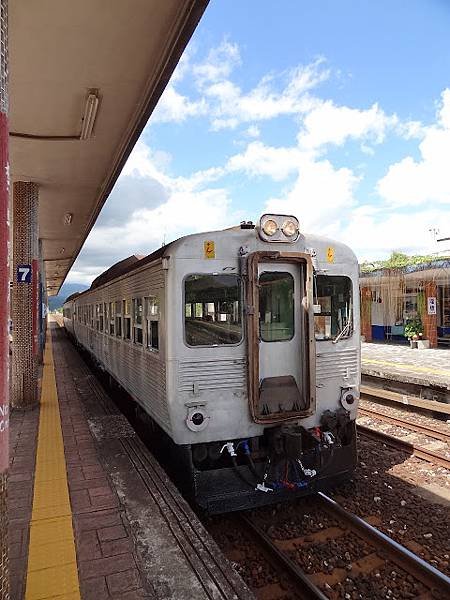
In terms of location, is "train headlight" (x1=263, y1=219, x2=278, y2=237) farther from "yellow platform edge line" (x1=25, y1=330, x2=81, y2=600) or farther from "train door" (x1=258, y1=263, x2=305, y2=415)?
"yellow platform edge line" (x1=25, y1=330, x2=81, y2=600)

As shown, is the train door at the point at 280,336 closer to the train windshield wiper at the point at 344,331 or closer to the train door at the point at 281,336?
the train door at the point at 281,336

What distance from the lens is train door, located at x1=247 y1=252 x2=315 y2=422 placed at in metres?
4.78

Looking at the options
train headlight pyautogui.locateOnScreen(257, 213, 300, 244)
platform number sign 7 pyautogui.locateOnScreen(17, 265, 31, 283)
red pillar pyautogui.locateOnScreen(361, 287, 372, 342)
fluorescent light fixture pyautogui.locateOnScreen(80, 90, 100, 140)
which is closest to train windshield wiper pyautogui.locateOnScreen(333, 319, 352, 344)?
train headlight pyautogui.locateOnScreen(257, 213, 300, 244)

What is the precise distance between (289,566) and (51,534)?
6.64ft

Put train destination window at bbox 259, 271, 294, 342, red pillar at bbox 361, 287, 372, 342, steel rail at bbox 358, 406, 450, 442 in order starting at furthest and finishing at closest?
red pillar at bbox 361, 287, 372, 342 < steel rail at bbox 358, 406, 450, 442 < train destination window at bbox 259, 271, 294, 342

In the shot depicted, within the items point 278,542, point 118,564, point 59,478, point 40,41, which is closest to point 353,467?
point 278,542

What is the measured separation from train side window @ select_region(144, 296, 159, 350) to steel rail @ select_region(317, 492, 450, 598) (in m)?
2.74

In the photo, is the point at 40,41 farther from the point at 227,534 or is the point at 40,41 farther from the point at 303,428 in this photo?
the point at 227,534

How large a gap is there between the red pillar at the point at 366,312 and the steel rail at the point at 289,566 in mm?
16863

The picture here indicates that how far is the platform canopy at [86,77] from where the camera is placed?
4.42 meters

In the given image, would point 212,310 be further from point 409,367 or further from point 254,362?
point 409,367

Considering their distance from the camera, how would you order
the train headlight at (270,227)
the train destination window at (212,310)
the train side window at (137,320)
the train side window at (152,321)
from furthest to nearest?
the train side window at (137,320)
the train side window at (152,321)
the train headlight at (270,227)
the train destination window at (212,310)

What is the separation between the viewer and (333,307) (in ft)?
17.7

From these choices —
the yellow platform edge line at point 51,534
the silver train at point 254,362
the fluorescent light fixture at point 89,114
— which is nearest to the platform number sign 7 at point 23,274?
the fluorescent light fixture at point 89,114
